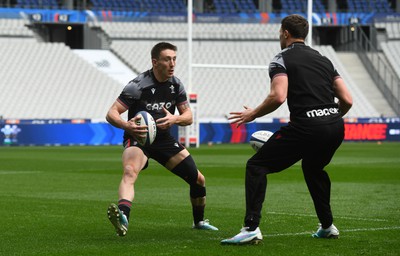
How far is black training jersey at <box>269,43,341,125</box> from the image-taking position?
349 inches

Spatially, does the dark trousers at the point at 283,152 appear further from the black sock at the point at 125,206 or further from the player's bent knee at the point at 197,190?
the player's bent knee at the point at 197,190

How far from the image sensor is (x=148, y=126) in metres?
9.62

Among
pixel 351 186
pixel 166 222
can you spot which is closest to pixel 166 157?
pixel 166 222

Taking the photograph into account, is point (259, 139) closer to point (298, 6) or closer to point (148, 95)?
point (148, 95)

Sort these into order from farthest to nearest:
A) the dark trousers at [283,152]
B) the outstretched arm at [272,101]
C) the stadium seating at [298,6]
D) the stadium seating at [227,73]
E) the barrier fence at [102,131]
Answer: the stadium seating at [298,6]
the stadium seating at [227,73]
the barrier fence at [102,131]
the dark trousers at [283,152]
the outstretched arm at [272,101]

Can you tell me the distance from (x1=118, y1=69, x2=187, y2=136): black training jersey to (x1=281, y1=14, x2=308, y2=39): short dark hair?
168cm

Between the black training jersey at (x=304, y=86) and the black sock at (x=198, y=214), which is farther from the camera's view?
the black sock at (x=198, y=214)

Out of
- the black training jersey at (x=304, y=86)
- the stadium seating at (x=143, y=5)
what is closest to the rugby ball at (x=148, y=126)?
the black training jersey at (x=304, y=86)

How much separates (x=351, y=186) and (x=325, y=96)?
27.4ft

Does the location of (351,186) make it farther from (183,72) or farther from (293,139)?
(183,72)

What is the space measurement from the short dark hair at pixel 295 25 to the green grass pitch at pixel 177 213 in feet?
6.40

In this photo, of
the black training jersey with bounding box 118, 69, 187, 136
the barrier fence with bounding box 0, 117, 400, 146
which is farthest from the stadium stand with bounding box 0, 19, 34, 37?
the black training jersey with bounding box 118, 69, 187, 136

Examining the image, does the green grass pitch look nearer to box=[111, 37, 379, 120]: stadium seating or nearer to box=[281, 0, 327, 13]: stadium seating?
box=[111, 37, 379, 120]: stadium seating

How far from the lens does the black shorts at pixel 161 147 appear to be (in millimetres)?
9961
